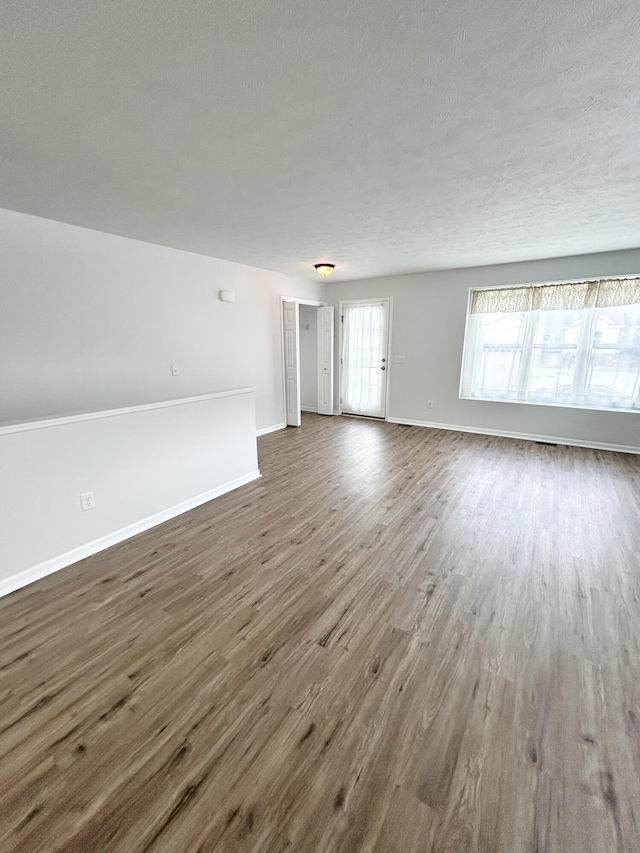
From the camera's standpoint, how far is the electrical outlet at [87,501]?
2439 millimetres

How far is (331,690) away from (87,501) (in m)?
2.06

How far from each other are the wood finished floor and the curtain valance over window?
10.3ft

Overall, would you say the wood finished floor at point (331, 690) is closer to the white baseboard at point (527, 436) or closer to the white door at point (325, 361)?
the white baseboard at point (527, 436)

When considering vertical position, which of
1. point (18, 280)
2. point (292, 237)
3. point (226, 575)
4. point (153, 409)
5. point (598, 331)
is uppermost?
point (292, 237)

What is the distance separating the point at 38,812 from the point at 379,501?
2.69m

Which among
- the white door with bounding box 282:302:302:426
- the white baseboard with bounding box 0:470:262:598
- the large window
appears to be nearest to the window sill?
the large window

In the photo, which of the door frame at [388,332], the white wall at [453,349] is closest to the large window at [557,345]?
the white wall at [453,349]

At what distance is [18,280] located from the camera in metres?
2.90

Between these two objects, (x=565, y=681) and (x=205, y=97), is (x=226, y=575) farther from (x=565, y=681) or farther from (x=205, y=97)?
(x=205, y=97)

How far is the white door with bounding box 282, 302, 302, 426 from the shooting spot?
568cm

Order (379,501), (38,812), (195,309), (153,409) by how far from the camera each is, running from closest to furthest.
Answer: (38,812) < (153,409) < (379,501) < (195,309)

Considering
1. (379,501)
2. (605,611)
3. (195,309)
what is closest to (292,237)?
(195,309)

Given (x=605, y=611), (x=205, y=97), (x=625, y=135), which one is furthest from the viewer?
(x=605, y=611)

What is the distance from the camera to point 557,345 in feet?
15.9
